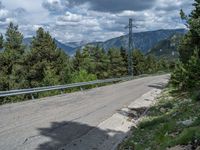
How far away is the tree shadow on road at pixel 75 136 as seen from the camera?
10.3m

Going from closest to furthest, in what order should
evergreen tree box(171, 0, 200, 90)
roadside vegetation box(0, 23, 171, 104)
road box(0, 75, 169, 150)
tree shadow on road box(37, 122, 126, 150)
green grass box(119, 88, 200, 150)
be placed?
green grass box(119, 88, 200, 150) < tree shadow on road box(37, 122, 126, 150) < road box(0, 75, 169, 150) < evergreen tree box(171, 0, 200, 90) < roadside vegetation box(0, 23, 171, 104)

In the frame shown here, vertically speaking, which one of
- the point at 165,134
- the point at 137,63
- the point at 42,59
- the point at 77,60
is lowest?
the point at 137,63

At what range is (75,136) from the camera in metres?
11.6

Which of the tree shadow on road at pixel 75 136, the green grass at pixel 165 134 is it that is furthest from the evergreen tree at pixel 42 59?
the green grass at pixel 165 134

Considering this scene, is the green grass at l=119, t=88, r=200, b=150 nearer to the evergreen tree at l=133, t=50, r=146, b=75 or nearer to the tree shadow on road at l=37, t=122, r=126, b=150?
the tree shadow on road at l=37, t=122, r=126, b=150

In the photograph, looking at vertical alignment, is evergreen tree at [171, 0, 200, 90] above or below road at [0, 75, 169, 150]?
above

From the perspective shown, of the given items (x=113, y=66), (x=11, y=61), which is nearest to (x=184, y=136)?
(x=11, y=61)

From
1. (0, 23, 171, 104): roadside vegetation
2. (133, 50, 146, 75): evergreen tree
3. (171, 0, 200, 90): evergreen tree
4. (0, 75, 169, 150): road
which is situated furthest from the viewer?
(133, 50, 146, 75): evergreen tree

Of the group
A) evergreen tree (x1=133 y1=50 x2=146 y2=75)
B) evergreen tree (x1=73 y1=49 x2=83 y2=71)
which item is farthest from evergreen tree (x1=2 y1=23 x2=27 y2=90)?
evergreen tree (x1=133 y1=50 x2=146 y2=75)

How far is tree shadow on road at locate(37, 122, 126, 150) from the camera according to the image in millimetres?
10336

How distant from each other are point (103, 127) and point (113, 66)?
78.5m

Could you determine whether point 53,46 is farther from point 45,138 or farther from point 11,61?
point 45,138

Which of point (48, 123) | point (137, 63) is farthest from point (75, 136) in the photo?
point (137, 63)

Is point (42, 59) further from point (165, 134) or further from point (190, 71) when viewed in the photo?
point (165, 134)
